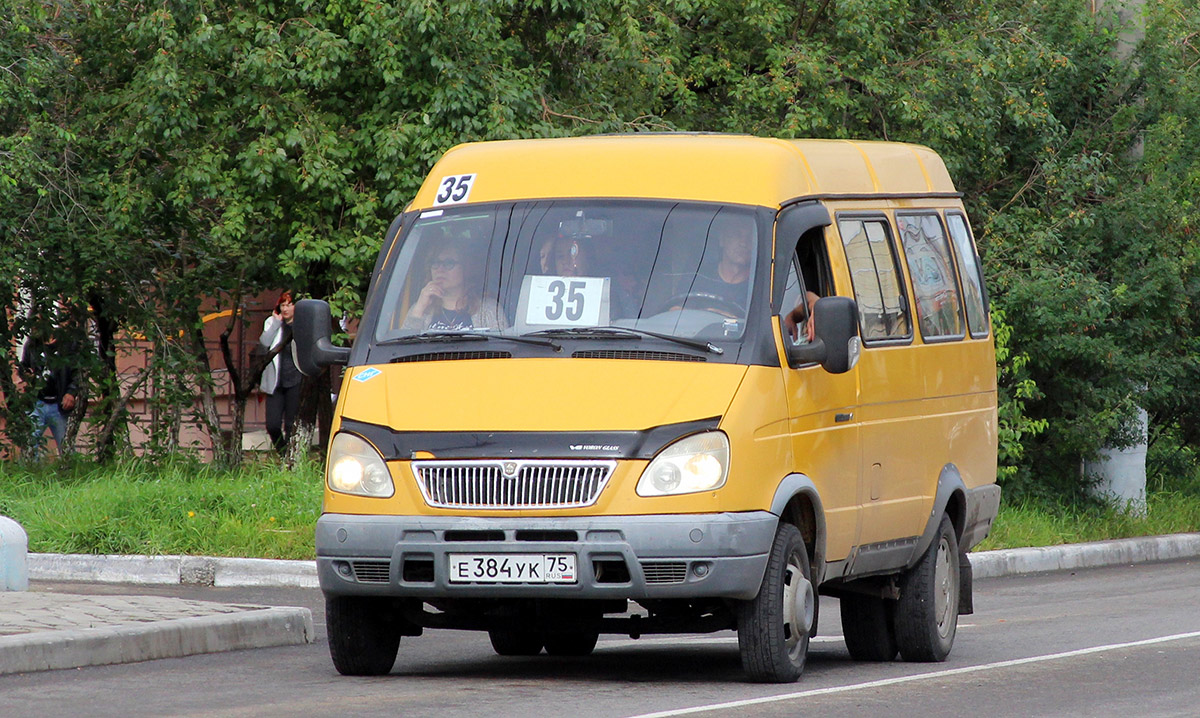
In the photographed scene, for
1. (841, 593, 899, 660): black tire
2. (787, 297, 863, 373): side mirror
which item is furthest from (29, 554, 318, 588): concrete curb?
(787, 297, 863, 373): side mirror

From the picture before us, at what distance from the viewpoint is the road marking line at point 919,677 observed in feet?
24.0

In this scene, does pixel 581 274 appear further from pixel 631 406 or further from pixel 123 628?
pixel 123 628

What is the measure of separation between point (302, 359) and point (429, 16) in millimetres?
7108

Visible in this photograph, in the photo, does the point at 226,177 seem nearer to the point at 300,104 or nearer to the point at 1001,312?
the point at 300,104

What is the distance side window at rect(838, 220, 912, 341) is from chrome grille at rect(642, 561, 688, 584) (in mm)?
1944

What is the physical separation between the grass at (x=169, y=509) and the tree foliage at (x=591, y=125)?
1943mm

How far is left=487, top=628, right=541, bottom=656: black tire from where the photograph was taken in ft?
A: 32.0

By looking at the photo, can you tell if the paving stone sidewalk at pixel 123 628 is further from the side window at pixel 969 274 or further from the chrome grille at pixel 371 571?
the side window at pixel 969 274

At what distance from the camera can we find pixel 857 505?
8.97 meters

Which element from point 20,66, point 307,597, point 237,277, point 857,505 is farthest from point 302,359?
point 237,277

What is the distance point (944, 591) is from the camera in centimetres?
1013

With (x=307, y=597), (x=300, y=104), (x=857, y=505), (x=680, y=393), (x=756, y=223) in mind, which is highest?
(x=300, y=104)

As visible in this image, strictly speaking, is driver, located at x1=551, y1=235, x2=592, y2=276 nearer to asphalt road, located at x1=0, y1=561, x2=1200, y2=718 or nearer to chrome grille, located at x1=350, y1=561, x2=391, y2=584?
chrome grille, located at x1=350, y1=561, x2=391, y2=584

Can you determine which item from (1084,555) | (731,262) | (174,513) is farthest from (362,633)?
(1084,555)
